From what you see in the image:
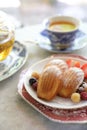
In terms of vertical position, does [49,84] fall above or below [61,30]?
below

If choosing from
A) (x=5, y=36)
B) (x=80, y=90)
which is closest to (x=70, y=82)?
A: (x=80, y=90)

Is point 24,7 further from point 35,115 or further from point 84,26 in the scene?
point 35,115

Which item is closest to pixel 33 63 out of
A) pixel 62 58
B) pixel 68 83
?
pixel 62 58

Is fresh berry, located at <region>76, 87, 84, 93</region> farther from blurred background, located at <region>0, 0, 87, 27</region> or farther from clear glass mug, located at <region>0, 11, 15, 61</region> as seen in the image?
blurred background, located at <region>0, 0, 87, 27</region>

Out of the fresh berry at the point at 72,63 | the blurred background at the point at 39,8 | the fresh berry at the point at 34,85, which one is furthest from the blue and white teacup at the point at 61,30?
the blurred background at the point at 39,8

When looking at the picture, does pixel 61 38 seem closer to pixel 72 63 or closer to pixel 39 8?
pixel 72 63

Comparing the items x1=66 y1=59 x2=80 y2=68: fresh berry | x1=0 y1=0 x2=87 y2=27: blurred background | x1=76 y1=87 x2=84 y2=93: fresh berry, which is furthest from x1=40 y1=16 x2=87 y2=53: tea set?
x1=0 y1=0 x2=87 y2=27: blurred background

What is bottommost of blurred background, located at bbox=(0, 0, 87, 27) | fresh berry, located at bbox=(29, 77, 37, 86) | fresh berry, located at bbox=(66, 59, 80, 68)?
fresh berry, located at bbox=(29, 77, 37, 86)
